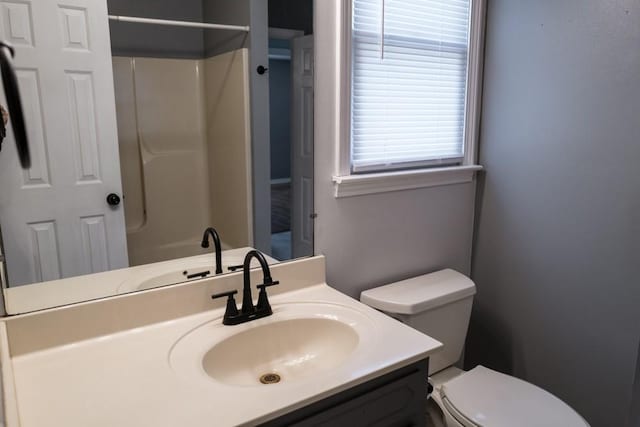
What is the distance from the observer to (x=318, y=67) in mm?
1588

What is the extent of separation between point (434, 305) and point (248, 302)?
756 millimetres

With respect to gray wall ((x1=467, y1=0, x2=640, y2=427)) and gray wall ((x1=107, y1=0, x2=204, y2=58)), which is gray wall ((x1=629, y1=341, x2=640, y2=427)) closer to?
gray wall ((x1=467, y1=0, x2=640, y2=427))

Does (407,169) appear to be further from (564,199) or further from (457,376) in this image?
(457,376)

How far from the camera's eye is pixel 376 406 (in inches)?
44.5

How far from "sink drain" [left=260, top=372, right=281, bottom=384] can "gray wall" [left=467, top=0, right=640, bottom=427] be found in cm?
122

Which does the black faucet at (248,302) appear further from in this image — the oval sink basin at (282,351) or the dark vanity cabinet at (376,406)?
the dark vanity cabinet at (376,406)

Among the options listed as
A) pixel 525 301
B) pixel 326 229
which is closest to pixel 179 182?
pixel 326 229

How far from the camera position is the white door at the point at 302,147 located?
5.09ft

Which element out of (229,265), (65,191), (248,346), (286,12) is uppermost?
(286,12)

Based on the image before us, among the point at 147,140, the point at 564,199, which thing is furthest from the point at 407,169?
the point at 147,140

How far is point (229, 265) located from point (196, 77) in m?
0.57

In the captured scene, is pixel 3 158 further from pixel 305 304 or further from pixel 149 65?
pixel 305 304

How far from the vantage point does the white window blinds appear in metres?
1.71

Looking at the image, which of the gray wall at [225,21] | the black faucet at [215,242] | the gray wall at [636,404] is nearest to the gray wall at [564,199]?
the gray wall at [636,404]
